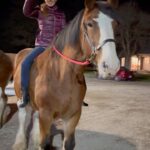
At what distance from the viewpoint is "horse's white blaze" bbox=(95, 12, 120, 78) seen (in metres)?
2.44

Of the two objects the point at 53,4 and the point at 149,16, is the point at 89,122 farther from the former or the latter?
the point at 149,16

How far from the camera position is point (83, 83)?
3.10m

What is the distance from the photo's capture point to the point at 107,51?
2.44 m

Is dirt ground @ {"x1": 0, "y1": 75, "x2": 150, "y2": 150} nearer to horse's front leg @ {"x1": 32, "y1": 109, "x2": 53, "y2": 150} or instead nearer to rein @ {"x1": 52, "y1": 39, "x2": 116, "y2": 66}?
horse's front leg @ {"x1": 32, "y1": 109, "x2": 53, "y2": 150}

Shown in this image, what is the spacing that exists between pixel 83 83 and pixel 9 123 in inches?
111

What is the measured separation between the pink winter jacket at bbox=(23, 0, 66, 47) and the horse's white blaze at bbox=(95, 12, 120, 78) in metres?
1.12

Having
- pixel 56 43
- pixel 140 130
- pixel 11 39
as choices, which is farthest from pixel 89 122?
pixel 11 39

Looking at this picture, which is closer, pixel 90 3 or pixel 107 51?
pixel 107 51

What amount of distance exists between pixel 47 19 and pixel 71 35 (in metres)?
0.72

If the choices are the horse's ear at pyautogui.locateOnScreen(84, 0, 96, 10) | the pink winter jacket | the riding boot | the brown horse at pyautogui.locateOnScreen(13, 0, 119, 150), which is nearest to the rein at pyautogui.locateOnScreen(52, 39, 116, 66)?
the brown horse at pyautogui.locateOnScreen(13, 0, 119, 150)

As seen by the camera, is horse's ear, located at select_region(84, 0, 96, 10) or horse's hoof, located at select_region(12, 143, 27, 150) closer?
horse's ear, located at select_region(84, 0, 96, 10)

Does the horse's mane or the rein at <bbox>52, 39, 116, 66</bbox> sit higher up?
the horse's mane

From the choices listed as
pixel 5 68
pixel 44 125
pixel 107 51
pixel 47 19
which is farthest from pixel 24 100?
pixel 5 68

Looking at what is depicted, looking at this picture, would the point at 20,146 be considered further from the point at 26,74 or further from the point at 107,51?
the point at 107,51
